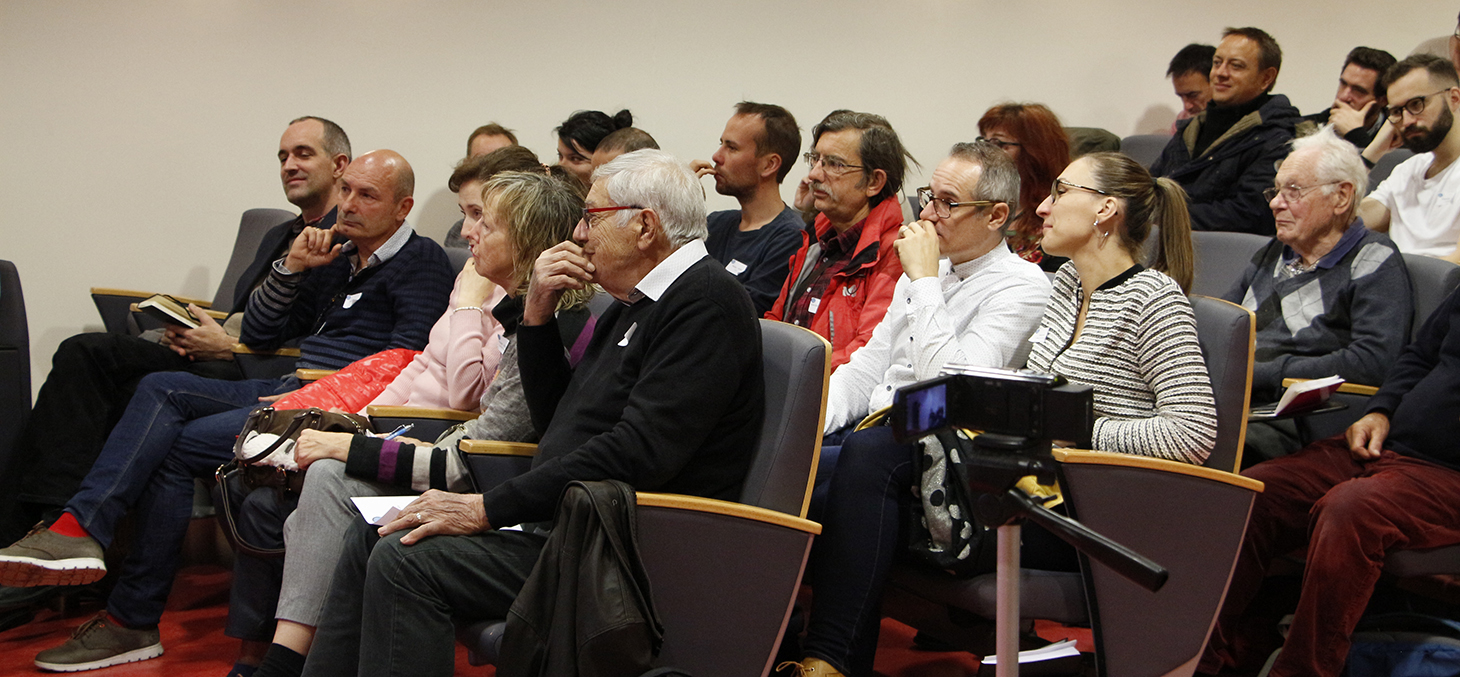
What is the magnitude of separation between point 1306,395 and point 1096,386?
0.51m

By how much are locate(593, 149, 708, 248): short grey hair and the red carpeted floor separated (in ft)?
3.90

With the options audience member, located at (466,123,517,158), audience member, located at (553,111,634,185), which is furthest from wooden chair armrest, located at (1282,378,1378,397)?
audience member, located at (466,123,517,158)

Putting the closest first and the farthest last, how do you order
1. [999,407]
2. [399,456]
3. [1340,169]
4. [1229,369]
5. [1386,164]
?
[999,407]
[1229,369]
[399,456]
[1340,169]
[1386,164]

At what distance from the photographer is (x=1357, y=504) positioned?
2135 mm

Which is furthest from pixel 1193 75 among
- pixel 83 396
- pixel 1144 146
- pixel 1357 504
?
pixel 83 396

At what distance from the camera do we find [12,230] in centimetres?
441

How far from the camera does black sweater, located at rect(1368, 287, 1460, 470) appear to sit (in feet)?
7.55

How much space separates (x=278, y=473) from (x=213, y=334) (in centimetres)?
118

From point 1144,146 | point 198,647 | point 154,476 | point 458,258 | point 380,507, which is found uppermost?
point 1144,146

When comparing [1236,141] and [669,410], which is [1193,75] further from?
[669,410]

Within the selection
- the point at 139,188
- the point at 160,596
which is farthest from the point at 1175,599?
the point at 139,188

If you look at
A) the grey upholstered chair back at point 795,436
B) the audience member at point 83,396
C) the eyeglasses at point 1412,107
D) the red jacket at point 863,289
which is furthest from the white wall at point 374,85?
the grey upholstered chair back at point 795,436

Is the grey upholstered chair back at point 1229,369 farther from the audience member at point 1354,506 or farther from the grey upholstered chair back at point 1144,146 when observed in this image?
the grey upholstered chair back at point 1144,146

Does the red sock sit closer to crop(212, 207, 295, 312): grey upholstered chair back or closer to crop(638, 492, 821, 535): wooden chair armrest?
crop(212, 207, 295, 312): grey upholstered chair back
